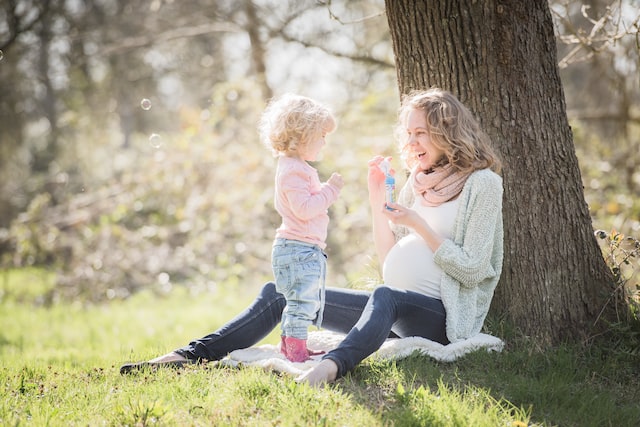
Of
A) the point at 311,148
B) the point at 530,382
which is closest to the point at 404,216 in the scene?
the point at 311,148

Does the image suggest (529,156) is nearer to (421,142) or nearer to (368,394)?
(421,142)

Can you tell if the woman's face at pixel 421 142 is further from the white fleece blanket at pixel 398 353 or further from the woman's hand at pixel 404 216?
the white fleece blanket at pixel 398 353

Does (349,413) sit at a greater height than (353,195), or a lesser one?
lesser

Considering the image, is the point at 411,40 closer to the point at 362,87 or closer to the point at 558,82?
the point at 558,82

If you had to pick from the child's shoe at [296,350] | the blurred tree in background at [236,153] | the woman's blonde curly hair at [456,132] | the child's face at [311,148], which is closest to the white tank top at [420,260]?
the woman's blonde curly hair at [456,132]

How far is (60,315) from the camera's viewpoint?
7863mm

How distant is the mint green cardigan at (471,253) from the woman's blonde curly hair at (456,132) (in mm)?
81

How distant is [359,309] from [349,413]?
940 millimetres

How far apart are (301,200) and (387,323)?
2.34 ft

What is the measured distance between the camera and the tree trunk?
3316mm

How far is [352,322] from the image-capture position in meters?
3.43

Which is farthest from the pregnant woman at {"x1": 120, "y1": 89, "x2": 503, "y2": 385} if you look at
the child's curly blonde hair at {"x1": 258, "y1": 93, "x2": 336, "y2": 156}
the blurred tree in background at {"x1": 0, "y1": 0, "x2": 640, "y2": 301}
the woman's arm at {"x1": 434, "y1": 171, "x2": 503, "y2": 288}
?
the blurred tree in background at {"x1": 0, "y1": 0, "x2": 640, "y2": 301}

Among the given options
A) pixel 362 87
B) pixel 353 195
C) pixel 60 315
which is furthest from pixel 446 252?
pixel 60 315

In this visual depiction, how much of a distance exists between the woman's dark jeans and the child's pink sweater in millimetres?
406
